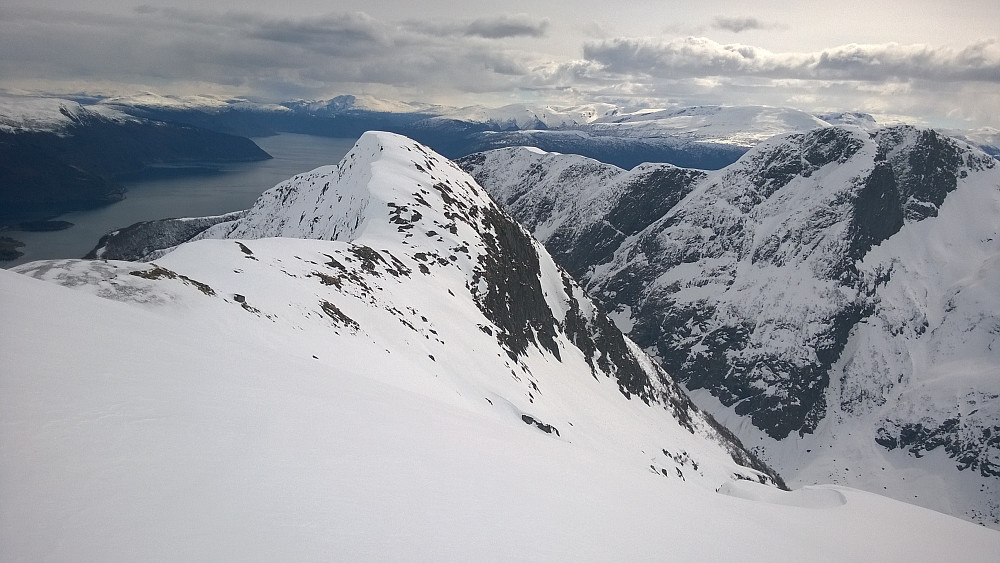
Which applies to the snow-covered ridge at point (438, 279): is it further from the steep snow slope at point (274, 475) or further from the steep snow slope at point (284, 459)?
the steep snow slope at point (274, 475)

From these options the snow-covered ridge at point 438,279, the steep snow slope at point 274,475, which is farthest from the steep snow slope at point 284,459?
the snow-covered ridge at point 438,279

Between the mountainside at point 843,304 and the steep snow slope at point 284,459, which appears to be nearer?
the steep snow slope at point 284,459

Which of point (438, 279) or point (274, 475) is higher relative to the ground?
point (274, 475)

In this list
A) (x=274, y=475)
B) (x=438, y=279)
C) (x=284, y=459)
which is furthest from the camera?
(x=438, y=279)

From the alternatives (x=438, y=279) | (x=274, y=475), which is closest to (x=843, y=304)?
(x=438, y=279)

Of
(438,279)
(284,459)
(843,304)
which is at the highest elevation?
(284,459)

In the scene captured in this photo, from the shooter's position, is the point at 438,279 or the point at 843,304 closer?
the point at 438,279

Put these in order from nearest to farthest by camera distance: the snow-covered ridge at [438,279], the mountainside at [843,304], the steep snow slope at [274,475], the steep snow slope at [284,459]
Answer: the steep snow slope at [274,475], the steep snow slope at [284,459], the snow-covered ridge at [438,279], the mountainside at [843,304]

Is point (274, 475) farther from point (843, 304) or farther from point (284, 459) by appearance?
point (843, 304)

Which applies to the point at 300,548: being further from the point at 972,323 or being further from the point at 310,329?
the point at 972,323
